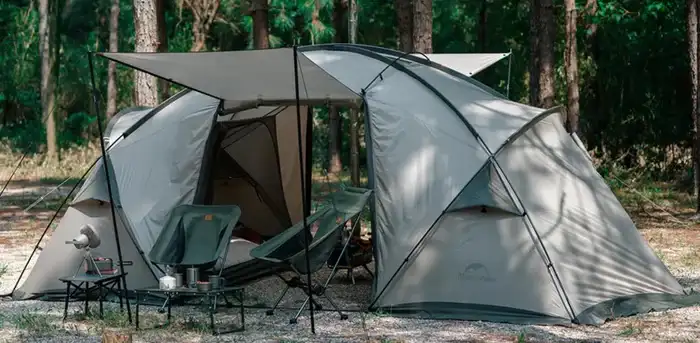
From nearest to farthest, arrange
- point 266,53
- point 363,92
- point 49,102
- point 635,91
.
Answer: point 266,53, point 363,92, point 635,91, point 49,102

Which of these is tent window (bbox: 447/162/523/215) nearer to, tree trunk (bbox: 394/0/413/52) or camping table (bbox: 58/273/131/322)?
camping table (bbox: 58/273/131/322)

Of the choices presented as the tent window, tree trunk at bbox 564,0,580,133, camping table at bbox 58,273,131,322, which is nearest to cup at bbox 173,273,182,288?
camping table at bbox 58,273,131,322

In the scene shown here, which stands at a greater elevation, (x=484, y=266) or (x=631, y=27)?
(x=631, y=27)

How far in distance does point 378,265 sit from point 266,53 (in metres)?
1.86

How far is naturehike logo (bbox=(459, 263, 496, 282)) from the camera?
8291 mm

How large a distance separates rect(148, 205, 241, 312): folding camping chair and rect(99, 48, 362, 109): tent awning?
1.01 meters

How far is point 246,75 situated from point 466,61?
2.92 m

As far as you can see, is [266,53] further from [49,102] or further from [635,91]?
[49,102]

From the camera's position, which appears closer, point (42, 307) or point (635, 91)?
point (42, 307)

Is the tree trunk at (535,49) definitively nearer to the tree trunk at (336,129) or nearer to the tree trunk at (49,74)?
the tree trunk at (336,129)

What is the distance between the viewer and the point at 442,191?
8578 mm

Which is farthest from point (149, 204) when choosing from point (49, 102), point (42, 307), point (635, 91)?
point (49, 102)

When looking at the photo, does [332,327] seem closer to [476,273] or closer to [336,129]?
[476,273]

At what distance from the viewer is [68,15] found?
4141cm
